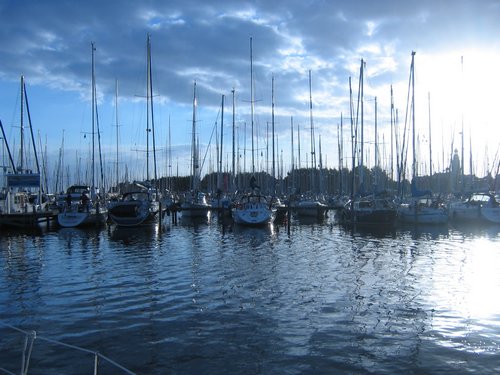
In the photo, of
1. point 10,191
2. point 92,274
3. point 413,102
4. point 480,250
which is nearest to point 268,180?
point 413,102

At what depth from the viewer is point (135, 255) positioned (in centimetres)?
2372

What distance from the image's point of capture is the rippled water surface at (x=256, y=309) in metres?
9.35

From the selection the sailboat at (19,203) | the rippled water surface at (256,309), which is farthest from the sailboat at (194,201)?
the rippled water surface at (256,309)

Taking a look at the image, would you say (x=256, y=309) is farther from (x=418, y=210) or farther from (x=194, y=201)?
(x=194, y=201)

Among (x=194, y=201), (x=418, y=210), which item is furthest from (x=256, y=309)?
(x=194, y=201)

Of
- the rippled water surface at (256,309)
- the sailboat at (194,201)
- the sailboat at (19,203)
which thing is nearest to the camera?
the rippled water surface at (256,309)

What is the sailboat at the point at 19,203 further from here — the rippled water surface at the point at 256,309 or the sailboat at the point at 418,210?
the sailboat at the point at 418,210

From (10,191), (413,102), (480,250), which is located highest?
(413,102)

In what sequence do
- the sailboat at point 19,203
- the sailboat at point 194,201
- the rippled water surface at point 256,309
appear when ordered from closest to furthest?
the rippled water surface at point 256,309 → the sailboat at point 19,203 → the sailboat at point 194,201

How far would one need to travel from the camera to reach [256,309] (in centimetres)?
1291

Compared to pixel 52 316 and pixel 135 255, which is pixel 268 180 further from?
pixel 52 316

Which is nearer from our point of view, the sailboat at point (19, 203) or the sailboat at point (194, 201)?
the sailboat at point (19, 203)

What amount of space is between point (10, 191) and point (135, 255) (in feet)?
77.6

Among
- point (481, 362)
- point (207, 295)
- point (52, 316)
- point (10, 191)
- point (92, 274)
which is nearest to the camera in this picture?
point (481, 362)
